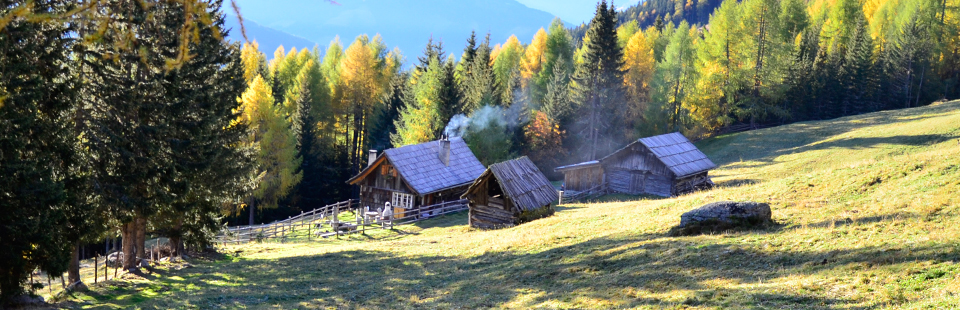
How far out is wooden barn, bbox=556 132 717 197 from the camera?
4054cm

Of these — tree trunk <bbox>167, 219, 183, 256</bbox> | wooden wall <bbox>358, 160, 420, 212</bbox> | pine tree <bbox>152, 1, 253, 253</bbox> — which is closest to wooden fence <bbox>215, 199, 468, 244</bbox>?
wooden wall <bbox>358, 160, 420, 212</bbox>

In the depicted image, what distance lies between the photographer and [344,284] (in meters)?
19.3

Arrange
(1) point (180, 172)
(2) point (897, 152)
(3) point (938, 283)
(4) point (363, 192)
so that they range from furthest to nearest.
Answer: (4) point (363, 192) → (2) point (897, 152) → (1) point (180, 172) → (3) point (938, 283)

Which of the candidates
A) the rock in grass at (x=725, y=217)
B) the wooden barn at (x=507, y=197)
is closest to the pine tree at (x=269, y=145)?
the wooden barn at (x=507, y=197)

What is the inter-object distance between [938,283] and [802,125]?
55104 mm

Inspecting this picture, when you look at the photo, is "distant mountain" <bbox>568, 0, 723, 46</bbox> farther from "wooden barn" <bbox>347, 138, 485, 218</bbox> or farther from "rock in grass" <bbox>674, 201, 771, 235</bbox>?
"rock in grass" <bbox>674, 201, 771, 235</bbox>

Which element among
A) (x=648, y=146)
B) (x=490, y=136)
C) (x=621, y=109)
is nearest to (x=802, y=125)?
(x=621, y=109)

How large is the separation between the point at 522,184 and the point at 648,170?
545 inches

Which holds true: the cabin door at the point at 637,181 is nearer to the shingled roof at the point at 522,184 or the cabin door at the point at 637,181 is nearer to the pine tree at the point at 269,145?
the shingled roof at the point at 522,184

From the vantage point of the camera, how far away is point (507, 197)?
99.7 ft

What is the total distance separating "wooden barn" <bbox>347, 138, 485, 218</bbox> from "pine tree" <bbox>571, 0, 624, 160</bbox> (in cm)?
1913

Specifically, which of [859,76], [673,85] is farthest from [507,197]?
[859,76]

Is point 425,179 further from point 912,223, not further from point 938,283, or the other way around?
point 938,283

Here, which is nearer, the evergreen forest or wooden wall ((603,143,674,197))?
the evergreen forest
